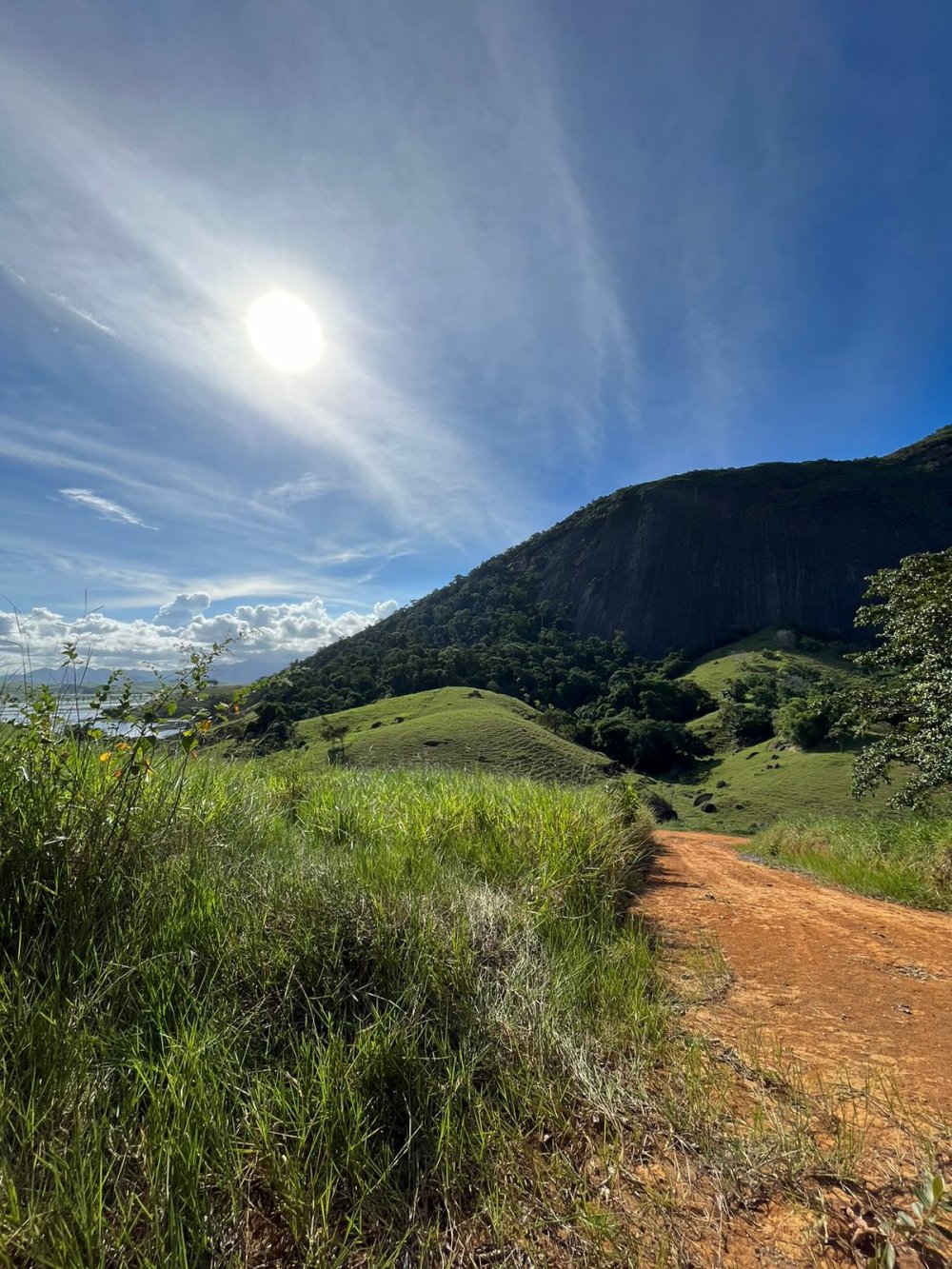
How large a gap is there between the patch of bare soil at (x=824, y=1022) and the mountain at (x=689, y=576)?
69621 millimetres

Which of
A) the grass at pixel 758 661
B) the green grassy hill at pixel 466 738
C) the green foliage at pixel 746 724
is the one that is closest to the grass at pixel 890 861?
the green grassy hill at pixel 466 738

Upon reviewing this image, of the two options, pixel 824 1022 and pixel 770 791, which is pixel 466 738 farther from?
pixel 824 1022

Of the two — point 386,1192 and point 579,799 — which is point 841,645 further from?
point 386,1192

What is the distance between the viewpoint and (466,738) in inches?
1704

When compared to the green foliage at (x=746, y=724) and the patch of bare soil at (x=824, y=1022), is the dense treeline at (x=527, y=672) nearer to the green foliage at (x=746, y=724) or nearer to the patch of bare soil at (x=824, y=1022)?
the green foliage at (x=746, y=724)

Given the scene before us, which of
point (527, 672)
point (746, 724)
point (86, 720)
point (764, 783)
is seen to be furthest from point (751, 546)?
point (86, 720)

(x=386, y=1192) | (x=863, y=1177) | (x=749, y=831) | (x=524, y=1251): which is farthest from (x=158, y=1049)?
(x=749, y=831)

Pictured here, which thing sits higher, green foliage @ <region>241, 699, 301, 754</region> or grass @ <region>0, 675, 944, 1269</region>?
green foliage @ <region>241, 699, 301, 754</region>

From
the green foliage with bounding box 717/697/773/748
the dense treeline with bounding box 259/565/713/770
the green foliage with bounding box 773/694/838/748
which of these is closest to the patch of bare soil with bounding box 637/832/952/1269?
the green foliage with bounding box 773/694/838/748

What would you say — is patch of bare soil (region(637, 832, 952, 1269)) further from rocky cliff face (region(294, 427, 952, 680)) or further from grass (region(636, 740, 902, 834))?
rocky cliff face (region(294, 427, 952, 680))

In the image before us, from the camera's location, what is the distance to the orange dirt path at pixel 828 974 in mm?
2822

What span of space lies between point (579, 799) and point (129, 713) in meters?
5.15

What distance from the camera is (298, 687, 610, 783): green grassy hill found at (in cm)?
3856

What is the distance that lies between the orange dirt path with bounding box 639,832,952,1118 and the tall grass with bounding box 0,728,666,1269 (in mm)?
761
